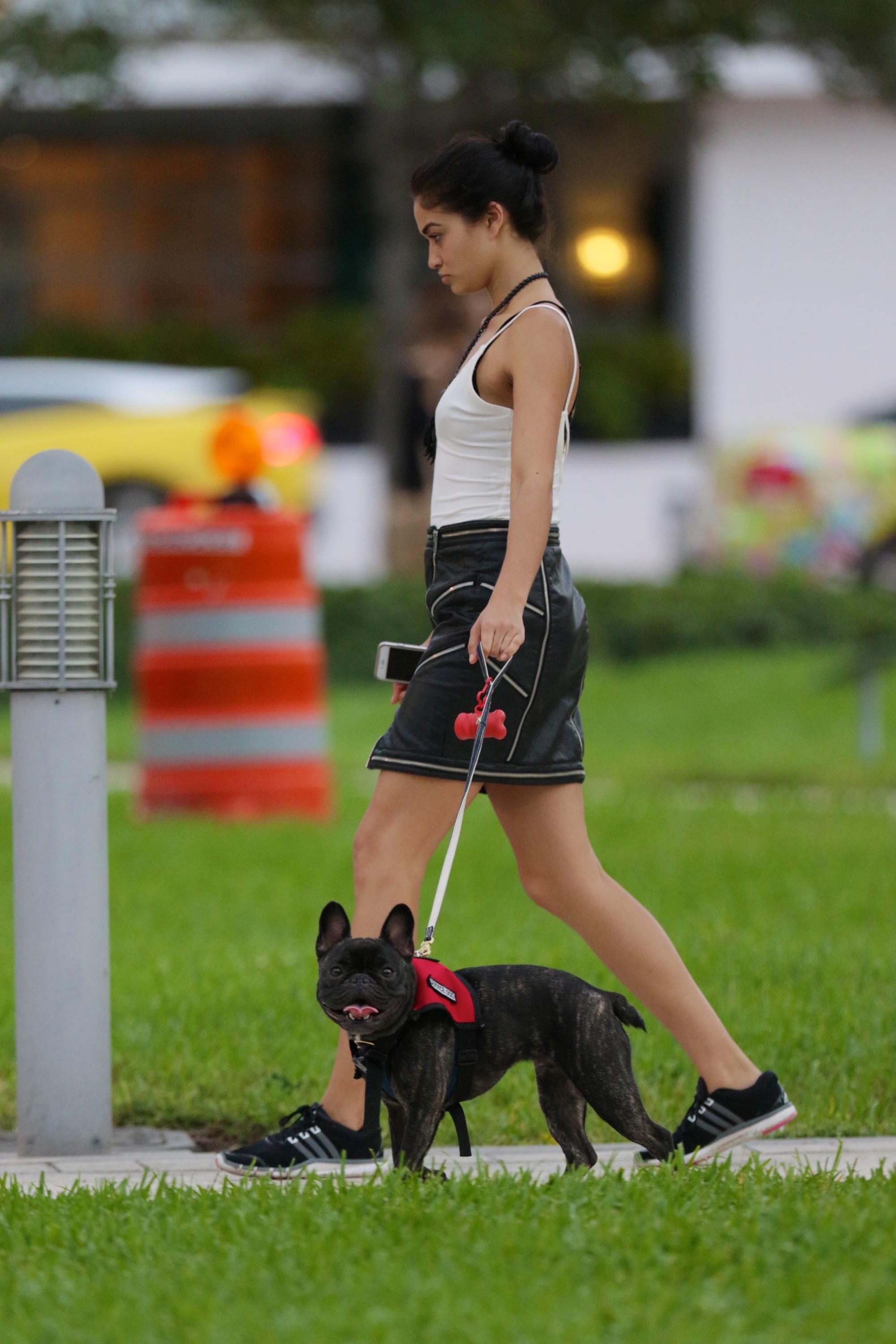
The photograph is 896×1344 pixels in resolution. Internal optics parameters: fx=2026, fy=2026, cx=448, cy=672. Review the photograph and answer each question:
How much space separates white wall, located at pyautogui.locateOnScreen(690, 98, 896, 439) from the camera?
Result: 82.4 feet

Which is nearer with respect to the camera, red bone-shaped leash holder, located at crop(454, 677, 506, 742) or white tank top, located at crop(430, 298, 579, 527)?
red bone-shaped leash holder, located at crop(454, 677, 506, 742)

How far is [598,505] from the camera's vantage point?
81.5 ft

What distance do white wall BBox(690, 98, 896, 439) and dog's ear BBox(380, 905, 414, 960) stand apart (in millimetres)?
21790

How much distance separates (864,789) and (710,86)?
29.4ft

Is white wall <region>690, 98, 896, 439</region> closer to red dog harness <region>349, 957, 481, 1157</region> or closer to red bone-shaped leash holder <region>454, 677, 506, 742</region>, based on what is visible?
red bone-shaped leash holder <region>454, 677, 506, 742</region>

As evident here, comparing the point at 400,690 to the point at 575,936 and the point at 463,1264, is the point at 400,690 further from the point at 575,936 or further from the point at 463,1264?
the point at 575,936

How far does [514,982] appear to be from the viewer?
3832mm

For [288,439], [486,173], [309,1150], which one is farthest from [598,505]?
[309,1150]

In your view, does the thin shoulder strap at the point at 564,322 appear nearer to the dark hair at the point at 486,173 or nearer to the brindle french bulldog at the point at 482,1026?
the dark hair at the point at 486,173

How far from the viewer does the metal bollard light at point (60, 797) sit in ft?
14.4

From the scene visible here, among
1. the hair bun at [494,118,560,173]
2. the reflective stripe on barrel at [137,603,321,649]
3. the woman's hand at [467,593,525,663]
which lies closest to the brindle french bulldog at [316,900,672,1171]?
the woman's hand at [467,593,525,663]

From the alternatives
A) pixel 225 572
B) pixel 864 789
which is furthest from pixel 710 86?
pixel 225 572

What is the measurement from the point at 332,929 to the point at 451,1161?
2.17 feet

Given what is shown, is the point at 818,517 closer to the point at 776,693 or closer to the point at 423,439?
the point at 776,693
